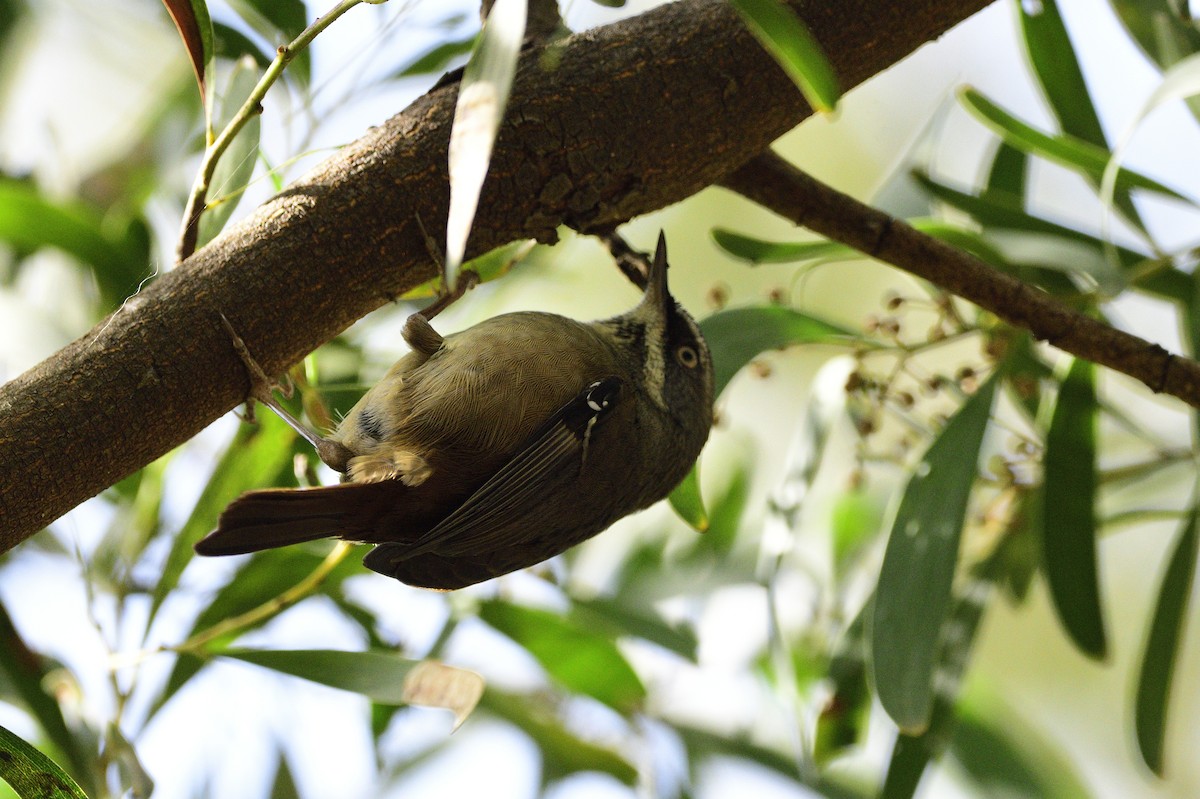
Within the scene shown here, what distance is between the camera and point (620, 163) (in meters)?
1.44

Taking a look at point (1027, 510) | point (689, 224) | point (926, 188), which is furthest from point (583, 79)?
point (689, 224)

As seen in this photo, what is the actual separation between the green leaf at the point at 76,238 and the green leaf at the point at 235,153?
1.02 ft

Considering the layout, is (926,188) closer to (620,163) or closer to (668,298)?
(668,298)

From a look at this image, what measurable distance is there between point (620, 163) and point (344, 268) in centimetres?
40

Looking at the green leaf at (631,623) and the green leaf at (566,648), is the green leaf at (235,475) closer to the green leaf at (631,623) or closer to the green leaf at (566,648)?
the green leaf at (566,648)

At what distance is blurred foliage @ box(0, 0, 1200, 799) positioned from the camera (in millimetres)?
1762

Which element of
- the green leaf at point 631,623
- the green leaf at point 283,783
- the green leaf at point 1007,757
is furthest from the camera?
the green leaf at point 1007,757

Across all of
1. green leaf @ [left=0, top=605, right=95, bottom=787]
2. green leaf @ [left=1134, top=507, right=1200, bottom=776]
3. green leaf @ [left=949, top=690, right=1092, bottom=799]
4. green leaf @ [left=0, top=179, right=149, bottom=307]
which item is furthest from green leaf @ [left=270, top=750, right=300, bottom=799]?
green leaf @ [left=1134, top=507, right=1200, bottom=776]

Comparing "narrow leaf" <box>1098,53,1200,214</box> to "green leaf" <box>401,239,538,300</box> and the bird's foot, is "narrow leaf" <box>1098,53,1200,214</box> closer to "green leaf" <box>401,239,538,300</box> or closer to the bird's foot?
"green leaf" <box>401,239,538,300</box>

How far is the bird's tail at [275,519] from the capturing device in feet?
4.60

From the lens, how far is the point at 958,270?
1.70 meters

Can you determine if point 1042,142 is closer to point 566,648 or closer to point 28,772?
point 566,648

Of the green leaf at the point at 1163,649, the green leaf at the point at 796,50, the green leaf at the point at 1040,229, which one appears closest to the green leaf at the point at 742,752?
the green leaf at the point at 1163,649

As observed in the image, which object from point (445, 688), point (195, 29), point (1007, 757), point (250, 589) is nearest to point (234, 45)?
point (195, 29)
